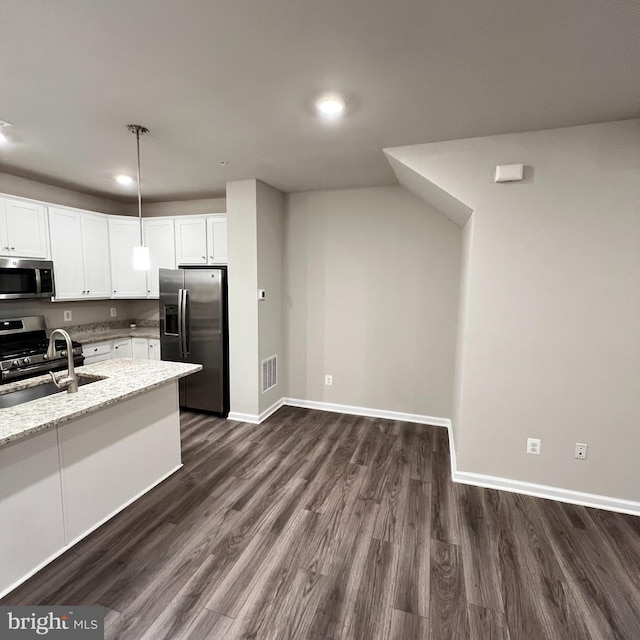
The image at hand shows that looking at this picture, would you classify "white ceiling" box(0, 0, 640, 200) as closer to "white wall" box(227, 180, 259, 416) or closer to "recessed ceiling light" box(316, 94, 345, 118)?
"recessed ceiling light" box(316, 94, 345, 118)

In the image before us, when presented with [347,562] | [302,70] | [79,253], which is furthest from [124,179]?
[347,562]

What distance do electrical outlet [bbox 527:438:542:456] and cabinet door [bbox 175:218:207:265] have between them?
3.91m

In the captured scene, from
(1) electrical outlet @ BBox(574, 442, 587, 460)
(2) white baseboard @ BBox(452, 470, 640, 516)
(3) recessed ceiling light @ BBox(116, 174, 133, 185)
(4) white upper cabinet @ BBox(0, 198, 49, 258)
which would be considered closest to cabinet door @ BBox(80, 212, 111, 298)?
(4) white upper cabinet @ BBox(0, 198, 49, 258)

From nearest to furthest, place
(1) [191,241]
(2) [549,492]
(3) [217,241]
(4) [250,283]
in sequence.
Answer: (2) [549,492] < (4) [250,283] < (3) [217,241] < (1) [191,241]

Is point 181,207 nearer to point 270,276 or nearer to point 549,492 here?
point 270,276

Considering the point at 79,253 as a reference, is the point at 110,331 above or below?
below

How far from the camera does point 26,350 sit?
11.6ft

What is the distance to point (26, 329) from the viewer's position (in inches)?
148

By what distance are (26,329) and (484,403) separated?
472cm

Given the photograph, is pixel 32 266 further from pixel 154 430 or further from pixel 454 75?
pixel 454 75

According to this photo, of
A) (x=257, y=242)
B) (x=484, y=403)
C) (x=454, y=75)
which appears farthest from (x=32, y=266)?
(x=484, y=403)

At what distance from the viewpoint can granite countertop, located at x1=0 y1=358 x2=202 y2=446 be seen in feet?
5.60

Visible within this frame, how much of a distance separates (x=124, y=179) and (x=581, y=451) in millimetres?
5033

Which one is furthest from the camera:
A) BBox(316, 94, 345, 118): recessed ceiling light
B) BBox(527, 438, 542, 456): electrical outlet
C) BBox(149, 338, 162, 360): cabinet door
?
BBox(149, 338, 162, 360): cabinet door
